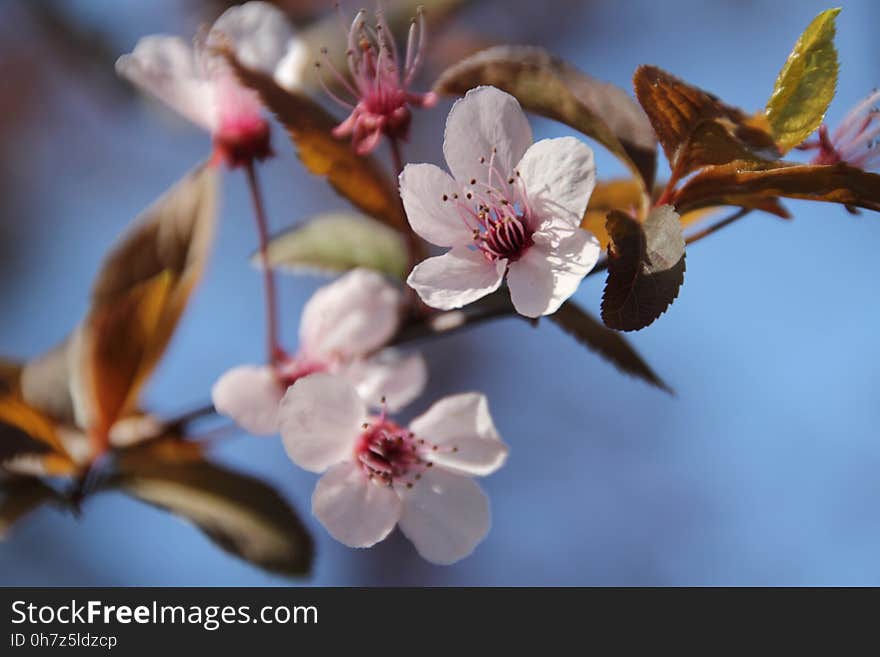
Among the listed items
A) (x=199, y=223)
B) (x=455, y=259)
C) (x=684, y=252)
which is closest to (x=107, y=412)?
(x=199, y=223)

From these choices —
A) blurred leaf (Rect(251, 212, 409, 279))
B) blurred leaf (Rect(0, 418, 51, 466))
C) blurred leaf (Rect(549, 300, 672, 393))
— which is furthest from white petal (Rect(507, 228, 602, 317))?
blurred leaf (Rect(0, 418, 51, 466))

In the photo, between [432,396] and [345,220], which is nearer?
[345,220]

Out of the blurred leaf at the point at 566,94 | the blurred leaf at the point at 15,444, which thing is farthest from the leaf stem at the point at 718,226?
the blurred leaf at the point at 15,444

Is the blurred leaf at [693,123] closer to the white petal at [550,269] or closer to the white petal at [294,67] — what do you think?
the white petal at [550,269]

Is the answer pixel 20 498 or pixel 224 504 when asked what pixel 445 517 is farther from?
pixel 20 498

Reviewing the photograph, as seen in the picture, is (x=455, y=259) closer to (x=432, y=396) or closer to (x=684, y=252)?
(x=684, y=252)

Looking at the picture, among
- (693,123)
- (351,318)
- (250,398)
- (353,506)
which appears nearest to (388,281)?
(351,318)

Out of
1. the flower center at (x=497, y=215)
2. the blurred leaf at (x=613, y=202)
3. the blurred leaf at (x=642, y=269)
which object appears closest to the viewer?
the blurred leaf at (x=642, y=269)
